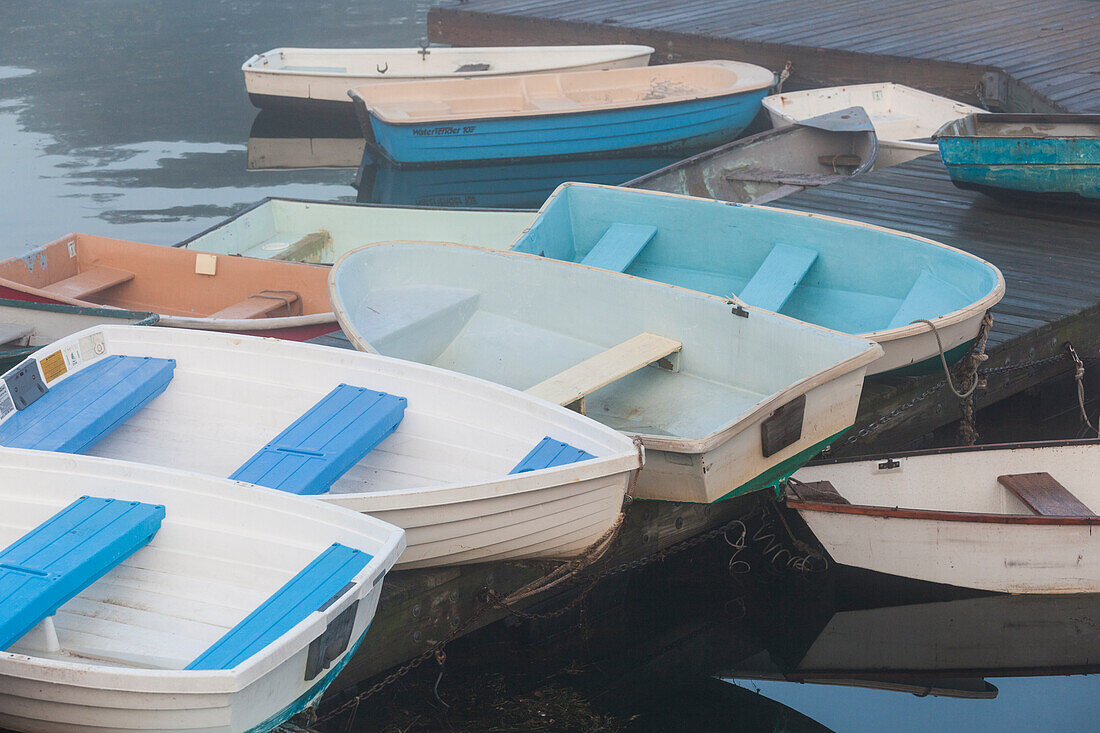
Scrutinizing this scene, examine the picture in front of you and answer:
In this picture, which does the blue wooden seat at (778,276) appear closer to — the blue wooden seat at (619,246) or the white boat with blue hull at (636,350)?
the blue wooden seat at (619,246)

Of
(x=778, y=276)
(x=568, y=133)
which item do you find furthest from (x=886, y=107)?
(x=778, y=276)

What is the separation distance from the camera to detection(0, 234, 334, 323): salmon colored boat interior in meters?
6.68

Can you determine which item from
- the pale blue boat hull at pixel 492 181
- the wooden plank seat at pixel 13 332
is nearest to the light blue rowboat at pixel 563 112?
the pale blue boat hull at pixel 492 181

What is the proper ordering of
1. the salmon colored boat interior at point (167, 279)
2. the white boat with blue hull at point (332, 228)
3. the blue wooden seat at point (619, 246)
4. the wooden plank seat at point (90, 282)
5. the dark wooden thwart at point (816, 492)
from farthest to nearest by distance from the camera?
1. the white boat with blue hull at point (332, 228)
2. the wooden plank seat at point (90, 282)
3. the salmon colored boat interior at point (167, 279)
4. the blue wooden seat at point (619, 246)
5. the dark wooden thwart at point (816, 492)

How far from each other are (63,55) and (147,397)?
1619cm

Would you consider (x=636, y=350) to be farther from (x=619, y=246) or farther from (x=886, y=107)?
(x=886, y=107)

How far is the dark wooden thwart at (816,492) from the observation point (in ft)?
15.3

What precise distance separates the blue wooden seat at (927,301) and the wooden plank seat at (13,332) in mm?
4595

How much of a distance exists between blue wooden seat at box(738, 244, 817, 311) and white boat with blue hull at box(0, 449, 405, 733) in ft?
9.65

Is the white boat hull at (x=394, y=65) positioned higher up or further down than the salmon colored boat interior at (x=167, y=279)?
higher up

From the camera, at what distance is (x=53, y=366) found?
14.7 feet

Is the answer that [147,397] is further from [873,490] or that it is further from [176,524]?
[873,490]

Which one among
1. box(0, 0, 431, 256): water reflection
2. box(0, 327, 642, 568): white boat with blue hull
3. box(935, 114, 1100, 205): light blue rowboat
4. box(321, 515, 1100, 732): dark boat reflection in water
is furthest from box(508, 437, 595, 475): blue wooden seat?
box(0, 0, 431, 256): water reflection

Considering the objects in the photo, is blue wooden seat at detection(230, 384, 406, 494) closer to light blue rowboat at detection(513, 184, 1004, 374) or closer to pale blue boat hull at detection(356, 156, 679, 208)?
light blue rowboat at detection(513, 184, 1004, 374)
